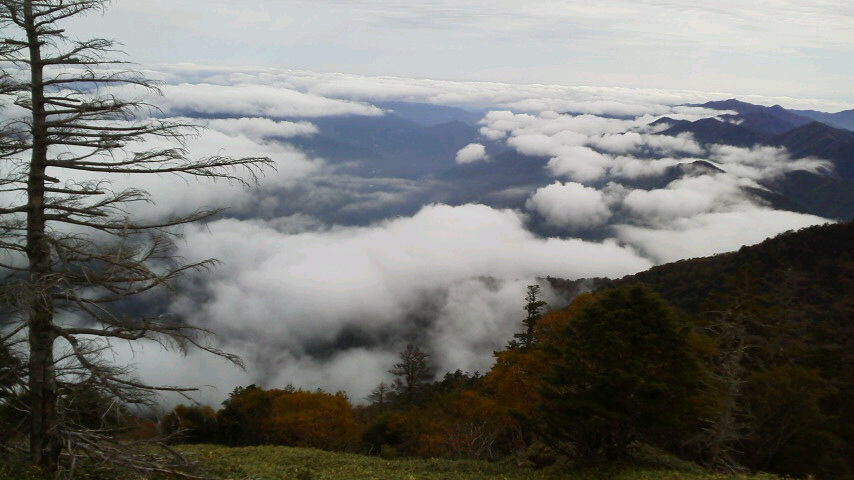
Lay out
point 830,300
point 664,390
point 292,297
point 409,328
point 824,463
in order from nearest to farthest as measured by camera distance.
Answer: point 664,390 < point 824,463 < point 830,300 < point 409,328 < point 292,297

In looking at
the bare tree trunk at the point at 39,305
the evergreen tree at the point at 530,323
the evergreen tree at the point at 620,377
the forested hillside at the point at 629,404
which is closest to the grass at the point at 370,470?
the forested hillside at the point at 629,404

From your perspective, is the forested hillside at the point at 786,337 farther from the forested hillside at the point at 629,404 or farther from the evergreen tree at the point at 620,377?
the evergreen tree at the point at 620,377

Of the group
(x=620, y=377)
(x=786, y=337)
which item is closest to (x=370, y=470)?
(x=620, y=377)

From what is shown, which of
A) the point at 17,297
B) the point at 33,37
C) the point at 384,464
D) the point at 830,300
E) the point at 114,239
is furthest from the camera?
the point at 830,300

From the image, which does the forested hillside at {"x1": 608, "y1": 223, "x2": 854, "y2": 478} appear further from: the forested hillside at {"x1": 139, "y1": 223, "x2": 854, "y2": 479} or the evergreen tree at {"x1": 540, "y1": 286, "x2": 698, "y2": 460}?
the evergreen tree at {"x1": 540, "y1": 286, "x2": 698, "y2": 460}

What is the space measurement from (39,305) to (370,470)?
874 centimetres

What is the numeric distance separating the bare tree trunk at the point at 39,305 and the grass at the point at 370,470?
2.94 meters

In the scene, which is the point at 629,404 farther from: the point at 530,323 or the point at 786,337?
the point at 786,337

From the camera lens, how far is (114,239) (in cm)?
789

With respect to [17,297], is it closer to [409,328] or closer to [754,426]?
[754,426]

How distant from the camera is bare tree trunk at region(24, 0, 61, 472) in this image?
7246mm

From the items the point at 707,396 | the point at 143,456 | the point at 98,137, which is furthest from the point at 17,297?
the point at 707,396

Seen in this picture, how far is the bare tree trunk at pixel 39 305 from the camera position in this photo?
7.25m

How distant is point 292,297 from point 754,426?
173 m
